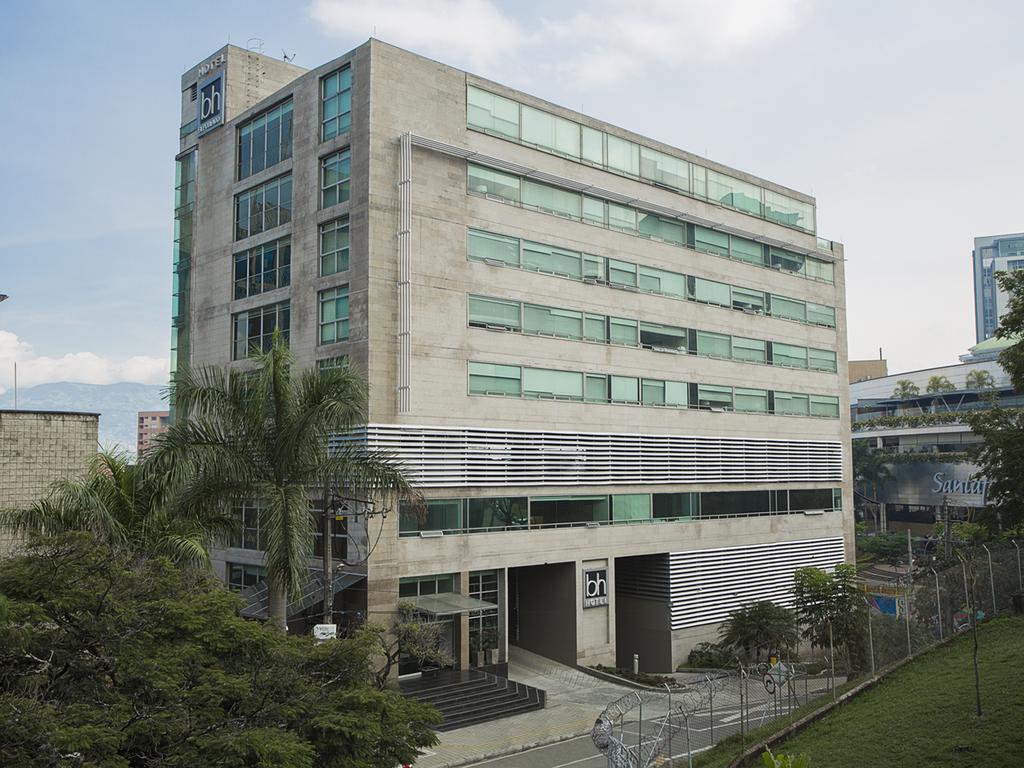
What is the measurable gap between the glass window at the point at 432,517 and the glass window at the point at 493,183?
1324 centimetres

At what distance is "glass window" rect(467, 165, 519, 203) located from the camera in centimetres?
4119

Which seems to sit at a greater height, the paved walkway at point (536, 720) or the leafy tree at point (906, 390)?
the leafy tree at point (906, 390)

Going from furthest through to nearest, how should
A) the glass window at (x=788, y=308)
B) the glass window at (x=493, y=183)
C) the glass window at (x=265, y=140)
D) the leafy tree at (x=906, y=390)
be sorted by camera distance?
the leafy tree at (x=906, y=390) < the glass window at (x=788, y=308) < the glass window at (x=265, y=140) < the glass window at (x=493, y=183)

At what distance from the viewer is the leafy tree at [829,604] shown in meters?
38.8

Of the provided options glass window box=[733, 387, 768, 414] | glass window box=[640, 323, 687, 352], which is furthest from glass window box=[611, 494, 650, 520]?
glass window box=[733, 387, 768, 414]

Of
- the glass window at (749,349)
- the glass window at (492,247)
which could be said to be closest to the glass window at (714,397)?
Answer: the glass window at (749,349)

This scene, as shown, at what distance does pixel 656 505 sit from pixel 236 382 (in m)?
25.9

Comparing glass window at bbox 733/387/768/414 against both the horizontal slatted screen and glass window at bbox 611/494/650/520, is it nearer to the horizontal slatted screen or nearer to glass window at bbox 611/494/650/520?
the horizontal slatted screen

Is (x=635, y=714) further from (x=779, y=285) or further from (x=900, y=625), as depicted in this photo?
(x=779, y=285)

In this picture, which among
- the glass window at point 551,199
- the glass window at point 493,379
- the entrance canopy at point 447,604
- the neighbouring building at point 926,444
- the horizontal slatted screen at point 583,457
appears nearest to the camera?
the entrance canopy at point 447,604

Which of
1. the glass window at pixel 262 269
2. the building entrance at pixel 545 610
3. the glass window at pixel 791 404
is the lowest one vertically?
the building entrance at pixel 545 610

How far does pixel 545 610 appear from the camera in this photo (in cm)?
4406

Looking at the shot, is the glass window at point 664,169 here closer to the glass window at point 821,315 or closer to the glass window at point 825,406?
the glass window at point 821,315

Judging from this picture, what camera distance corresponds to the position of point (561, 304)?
4356 centimetres
